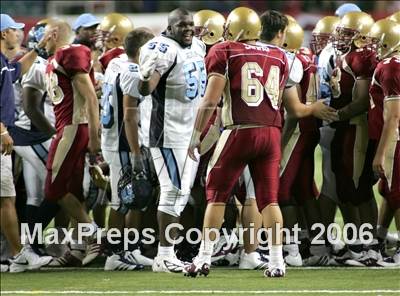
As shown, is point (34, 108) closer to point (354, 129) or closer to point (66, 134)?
point (66, 134)

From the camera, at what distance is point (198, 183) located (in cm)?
948

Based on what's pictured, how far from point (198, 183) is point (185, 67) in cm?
113

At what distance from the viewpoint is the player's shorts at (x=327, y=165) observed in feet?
31.1

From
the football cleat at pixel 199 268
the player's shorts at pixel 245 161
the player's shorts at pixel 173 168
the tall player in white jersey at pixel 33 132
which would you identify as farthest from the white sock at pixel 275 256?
the tall player in white jersey at pixel 33 132

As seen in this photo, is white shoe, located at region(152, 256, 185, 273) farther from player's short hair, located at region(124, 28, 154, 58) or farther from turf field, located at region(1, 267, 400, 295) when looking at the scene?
player's short hair, located at region(124, 28, 154, 58)

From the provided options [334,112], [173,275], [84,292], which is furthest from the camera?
[334,112]

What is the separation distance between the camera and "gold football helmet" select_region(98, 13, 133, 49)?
10.3 meters

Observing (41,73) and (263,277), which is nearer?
(263,277)

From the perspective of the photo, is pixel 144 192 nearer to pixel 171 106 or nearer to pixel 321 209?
pixel 171 106

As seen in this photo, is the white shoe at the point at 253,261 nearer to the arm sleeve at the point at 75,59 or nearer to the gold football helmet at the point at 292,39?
the gold football helmet at the point at 292,39

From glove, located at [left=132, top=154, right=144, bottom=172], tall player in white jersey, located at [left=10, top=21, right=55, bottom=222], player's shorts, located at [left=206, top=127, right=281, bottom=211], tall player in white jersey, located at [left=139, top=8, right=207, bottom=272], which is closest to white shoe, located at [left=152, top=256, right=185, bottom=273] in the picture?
tall player in white jersey, located at [left=139, top=8, right=207, bottom=272]

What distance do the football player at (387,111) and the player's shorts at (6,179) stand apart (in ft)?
8.56

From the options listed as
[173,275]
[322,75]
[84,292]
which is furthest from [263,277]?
[322,75]

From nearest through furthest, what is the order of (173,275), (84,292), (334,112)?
(84,292) < (173,275) < (334,112)
